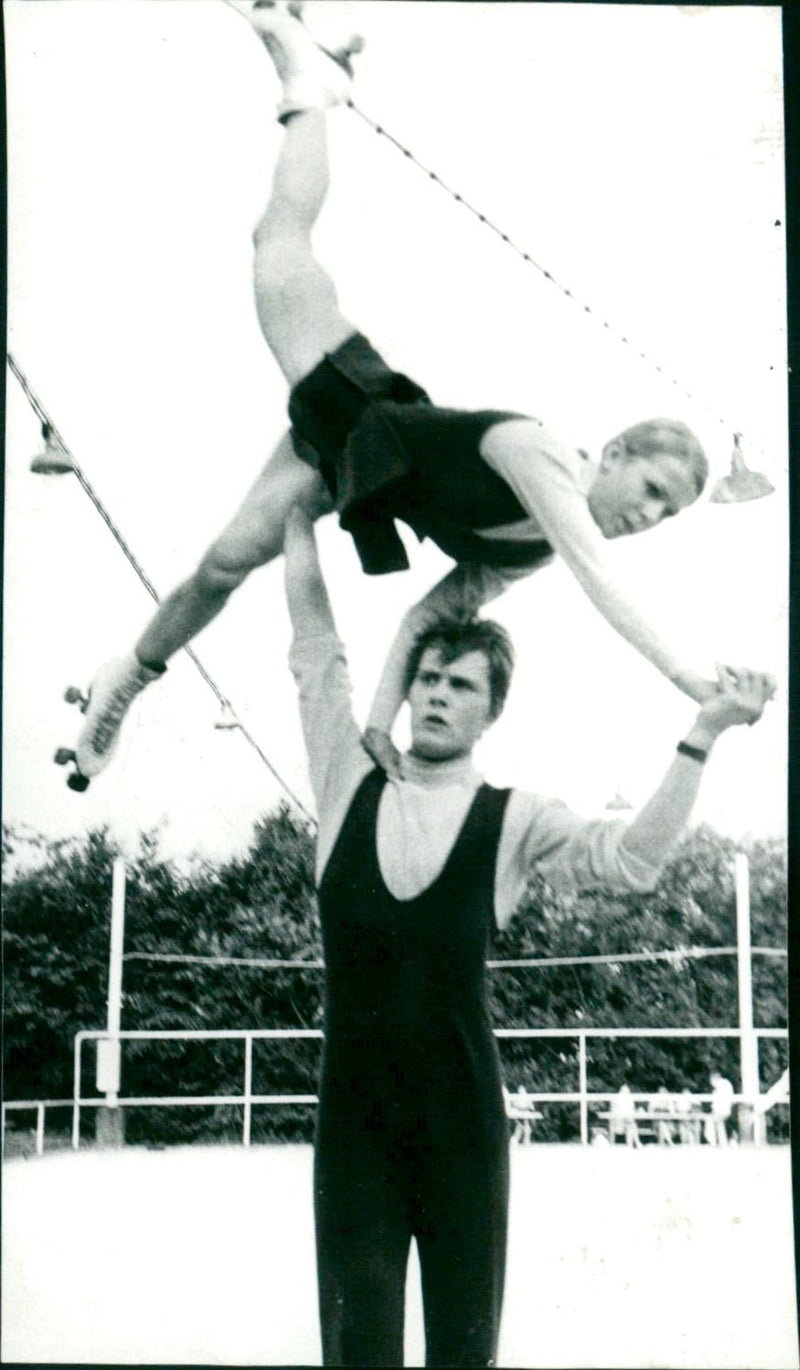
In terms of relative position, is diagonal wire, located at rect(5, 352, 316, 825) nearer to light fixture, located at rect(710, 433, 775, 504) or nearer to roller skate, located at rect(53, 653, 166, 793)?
roller skate, located at rect(53, 653, 166, 793)

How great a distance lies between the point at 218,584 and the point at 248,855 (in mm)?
534

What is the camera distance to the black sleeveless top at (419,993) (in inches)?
131

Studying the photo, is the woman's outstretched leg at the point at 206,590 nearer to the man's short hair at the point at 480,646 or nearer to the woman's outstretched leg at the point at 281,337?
the woman's outstretched leg at the point at 281,337

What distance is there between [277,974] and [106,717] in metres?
0.60

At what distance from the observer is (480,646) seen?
3455 mm

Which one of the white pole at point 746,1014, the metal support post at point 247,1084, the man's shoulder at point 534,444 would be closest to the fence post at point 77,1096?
the metal support post at point 247,1084

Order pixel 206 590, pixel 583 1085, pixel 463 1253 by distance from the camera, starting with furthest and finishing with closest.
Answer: pixel 206 590 < pixel 583 1085 < pixel 463 1253

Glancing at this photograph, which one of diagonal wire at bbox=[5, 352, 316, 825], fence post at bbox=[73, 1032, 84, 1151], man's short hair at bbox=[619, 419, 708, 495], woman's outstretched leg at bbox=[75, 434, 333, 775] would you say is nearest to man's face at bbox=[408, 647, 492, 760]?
diagonal wire at bbox=[5, 352, 316, 825]

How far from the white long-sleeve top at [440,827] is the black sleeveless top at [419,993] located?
0.02 meters

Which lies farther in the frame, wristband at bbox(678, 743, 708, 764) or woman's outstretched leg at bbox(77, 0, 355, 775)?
woman's outstretched leg at bbox(77, 0, 355, 775)

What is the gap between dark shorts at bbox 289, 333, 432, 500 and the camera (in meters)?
3.47

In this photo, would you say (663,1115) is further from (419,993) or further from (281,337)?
(281,337)

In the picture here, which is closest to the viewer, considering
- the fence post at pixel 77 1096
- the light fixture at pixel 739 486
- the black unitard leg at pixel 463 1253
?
the black unitard leg at pixel 463 1253

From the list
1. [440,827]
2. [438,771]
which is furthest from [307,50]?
[440,827]
